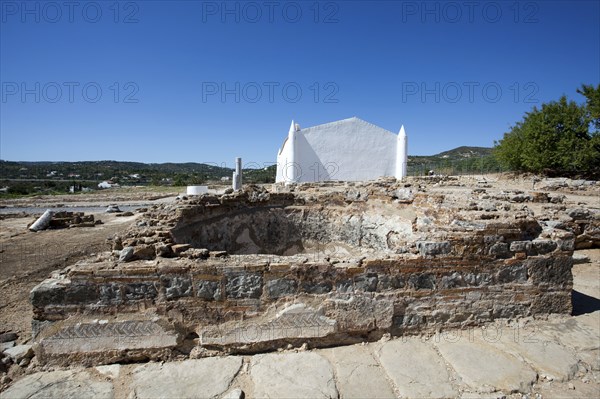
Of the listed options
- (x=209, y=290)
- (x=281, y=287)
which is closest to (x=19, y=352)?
(x=209, y=290)

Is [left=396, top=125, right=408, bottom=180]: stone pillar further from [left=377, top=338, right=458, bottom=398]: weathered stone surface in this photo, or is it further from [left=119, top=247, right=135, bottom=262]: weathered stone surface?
[left=119, top=247, right=135, bottom=262]: weathered stone surface

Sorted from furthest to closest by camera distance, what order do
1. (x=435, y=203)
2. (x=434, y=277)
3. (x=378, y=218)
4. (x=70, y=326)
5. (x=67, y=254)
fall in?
(x=67, y=254)
(x=378, y=218)
(x=435, y=203)
(x=434, y=277)
(x=70, y=326)

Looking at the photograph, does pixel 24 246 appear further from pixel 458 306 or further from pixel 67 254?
pixel 458 306

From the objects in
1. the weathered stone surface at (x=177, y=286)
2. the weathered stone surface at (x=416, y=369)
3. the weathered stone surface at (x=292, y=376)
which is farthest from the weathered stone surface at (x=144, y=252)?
the weathered stone surface at (x=416, y=369)

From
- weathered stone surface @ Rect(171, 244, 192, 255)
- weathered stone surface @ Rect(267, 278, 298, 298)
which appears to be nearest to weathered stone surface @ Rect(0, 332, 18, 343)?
weathered stone surface @ Rect(171, 244, 192, 255)

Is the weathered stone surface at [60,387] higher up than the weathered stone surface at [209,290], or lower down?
lower down

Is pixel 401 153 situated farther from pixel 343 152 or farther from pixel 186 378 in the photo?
pixel 186 378

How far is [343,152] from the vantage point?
23812 millimetres

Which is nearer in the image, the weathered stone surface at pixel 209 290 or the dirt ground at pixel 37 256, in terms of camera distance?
the weathered stone surface at pixel 209 290

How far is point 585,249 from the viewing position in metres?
6.93

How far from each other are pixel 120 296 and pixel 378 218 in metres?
5.18

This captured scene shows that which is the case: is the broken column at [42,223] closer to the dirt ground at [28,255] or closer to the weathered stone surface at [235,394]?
the dirt ground at [28,255]

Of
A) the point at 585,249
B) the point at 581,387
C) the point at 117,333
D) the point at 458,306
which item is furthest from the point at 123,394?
the point at 585,249

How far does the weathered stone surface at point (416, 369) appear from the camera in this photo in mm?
2646
